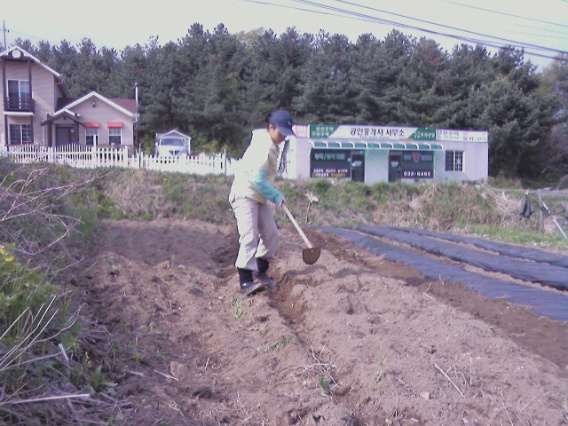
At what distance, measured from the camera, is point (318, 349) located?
5055mm

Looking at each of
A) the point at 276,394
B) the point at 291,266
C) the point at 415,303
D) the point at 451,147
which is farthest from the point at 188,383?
the point at 451,147

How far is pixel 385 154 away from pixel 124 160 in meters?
14.9

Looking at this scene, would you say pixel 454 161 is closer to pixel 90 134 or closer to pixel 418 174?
pixel 418 174

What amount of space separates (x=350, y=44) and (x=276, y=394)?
50.6m

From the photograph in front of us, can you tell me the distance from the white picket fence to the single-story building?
6907 millimetres

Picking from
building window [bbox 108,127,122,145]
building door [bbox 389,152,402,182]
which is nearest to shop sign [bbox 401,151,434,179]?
building door [bbox 389,152,402,182]

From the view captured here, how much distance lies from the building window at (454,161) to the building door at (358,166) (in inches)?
185

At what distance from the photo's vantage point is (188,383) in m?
4.26

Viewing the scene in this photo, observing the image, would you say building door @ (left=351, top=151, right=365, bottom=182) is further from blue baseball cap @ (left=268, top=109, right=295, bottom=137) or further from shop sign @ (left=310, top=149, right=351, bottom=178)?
blue baseball cap @ (left=268, top=109, right=295, bottom=137)

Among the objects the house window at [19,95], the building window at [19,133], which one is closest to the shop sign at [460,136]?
the house window at [19,95]

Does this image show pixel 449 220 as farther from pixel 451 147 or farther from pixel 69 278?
pixel 69 278

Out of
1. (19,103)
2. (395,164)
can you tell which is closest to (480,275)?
(395,164)

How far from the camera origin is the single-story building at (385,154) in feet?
92.4

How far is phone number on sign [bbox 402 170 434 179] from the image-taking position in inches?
1210
